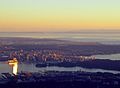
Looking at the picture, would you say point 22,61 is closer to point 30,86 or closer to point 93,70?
point 93,70

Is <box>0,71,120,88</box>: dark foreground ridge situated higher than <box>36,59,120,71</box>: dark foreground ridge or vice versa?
<box>0,71,120,88</box>: dark foreground ridge

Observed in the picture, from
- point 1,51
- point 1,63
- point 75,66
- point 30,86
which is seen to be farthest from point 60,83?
point 1,51

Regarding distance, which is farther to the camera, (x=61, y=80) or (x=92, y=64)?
(x=92, y=64)

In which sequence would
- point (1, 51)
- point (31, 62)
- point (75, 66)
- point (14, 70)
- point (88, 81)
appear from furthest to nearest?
1. point (1, 51)
2. point (31, 62)
3. point (75, 66)
4. point (14, 70)
5. point (88, 81)

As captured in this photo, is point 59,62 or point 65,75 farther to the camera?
point 59,62

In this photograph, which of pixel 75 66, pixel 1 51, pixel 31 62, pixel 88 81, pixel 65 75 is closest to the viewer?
pixel 88 81

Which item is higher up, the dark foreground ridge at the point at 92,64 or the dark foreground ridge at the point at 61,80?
the dark foreground ridge at the point at 61,80

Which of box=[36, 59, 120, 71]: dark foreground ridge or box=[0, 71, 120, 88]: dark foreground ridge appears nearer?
box=[0, 71, 120, 88]: dark foreground ridge

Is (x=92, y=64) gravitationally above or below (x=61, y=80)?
below
